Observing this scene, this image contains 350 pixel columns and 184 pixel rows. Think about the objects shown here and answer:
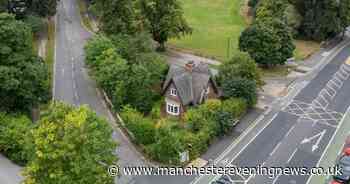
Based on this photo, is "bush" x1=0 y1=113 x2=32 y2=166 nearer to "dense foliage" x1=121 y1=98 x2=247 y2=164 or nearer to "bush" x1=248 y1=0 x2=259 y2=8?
"dense foliage" x1=121 y1=98 x2=247 y2=164

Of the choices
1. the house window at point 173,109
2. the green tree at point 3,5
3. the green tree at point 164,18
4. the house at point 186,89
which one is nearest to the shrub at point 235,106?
the house at point 186,89

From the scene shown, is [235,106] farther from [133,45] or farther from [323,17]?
[323,17]

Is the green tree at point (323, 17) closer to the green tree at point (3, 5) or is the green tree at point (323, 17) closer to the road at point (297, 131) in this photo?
the road at point (297, 131)

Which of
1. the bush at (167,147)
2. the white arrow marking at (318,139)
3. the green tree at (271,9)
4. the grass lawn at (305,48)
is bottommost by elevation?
the white arrow marking at (318,139)

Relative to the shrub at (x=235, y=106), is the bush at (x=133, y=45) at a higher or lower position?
higher

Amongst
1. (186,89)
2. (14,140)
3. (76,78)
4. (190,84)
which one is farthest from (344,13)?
(14,140)

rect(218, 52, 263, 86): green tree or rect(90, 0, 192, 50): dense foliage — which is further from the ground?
rect(90, 0, 192, 50): dense foliage

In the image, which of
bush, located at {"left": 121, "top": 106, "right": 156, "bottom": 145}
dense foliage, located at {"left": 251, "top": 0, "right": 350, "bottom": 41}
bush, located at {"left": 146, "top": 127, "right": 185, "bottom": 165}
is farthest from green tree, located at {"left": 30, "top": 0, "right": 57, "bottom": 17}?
bush, located at {"left": 146, "top": 127, "right": 185, "bottom": 165}
